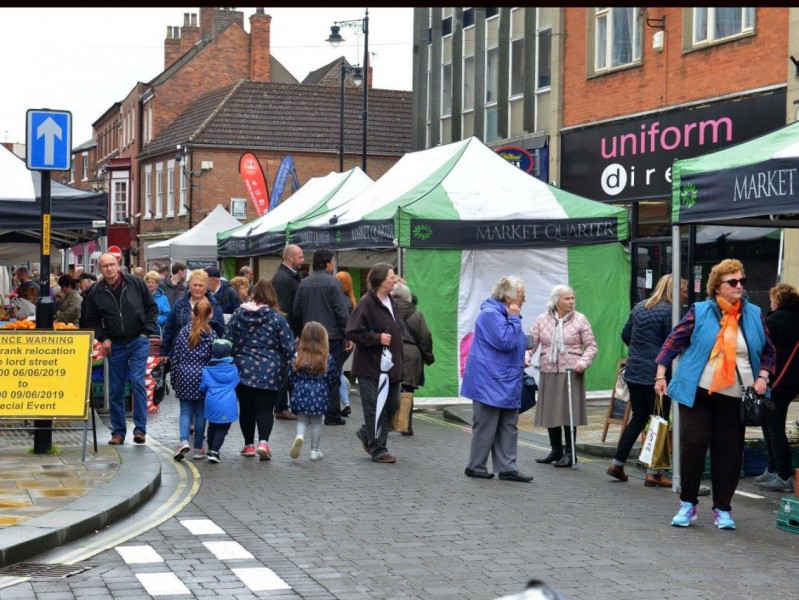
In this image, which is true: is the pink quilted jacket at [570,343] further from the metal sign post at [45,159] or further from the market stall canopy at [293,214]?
the market stall canopy at [293,214]

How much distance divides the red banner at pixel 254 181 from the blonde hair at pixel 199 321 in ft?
83.7

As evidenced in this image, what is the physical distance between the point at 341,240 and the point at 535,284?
9.60ft

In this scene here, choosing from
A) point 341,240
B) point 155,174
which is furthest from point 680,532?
point 155,174

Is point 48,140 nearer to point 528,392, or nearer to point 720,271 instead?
point 528,392

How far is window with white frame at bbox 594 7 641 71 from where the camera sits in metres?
24.0

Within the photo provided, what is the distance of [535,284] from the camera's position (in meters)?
17.3

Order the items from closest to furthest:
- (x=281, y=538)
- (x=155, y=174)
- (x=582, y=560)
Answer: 1. (x=582, y=560)
2. (x=281, y=538)
3. (x=155, y=174)

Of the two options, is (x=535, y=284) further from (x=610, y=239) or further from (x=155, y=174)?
(x=155, y=174)

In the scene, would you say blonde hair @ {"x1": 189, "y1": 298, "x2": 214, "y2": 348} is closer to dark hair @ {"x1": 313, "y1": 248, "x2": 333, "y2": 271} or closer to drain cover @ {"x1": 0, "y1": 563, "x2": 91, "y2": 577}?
dark hair @ {"x1": 313, "y1": 248, "x2": 333, "y2": 271}

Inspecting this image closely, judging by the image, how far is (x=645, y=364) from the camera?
10914 millimetres

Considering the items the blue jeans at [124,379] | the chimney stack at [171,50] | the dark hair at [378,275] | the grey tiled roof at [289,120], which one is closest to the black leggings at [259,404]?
the blue jeans at [124,379]

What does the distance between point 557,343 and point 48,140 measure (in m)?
5.13

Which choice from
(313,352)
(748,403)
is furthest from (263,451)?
(748,403)

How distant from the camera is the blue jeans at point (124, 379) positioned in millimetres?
12352
